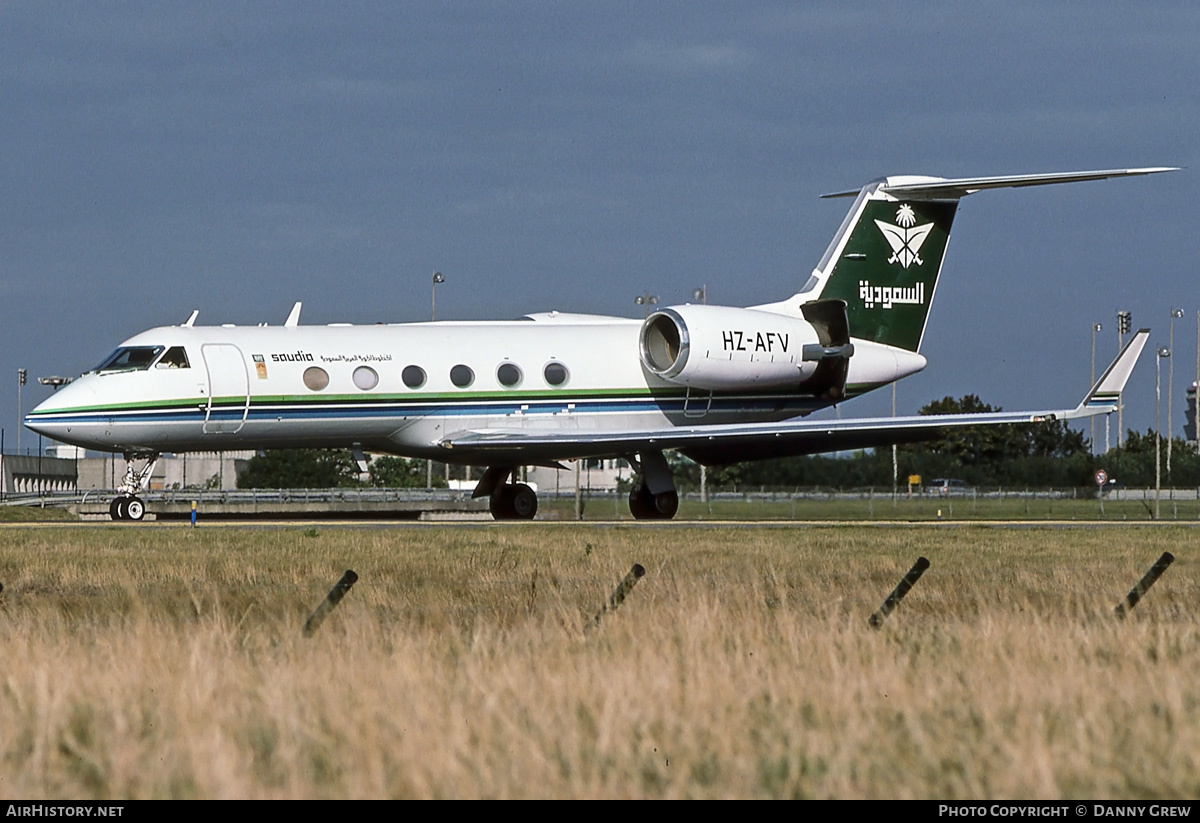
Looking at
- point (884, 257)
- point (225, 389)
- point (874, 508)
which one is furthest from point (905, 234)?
point (225, 389)

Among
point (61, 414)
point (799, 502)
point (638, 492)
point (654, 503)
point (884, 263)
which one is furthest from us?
point (799, 502)

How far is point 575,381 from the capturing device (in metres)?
34.5

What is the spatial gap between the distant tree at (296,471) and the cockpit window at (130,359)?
2011 inches

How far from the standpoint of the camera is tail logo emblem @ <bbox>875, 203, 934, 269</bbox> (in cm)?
3731

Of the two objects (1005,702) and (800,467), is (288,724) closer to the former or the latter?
(1005,702)

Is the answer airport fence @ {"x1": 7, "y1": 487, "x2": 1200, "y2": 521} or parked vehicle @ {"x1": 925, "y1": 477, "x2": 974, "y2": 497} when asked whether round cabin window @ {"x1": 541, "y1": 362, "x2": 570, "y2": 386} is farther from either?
parked vehicle @ {"x1": 925, "y1": 477, "x2": 974, "y2": 497}

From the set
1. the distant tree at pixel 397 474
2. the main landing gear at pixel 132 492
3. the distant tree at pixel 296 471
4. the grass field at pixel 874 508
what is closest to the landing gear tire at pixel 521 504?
the grass field at pixel 874 508

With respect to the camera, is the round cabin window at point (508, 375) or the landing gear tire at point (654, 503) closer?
the round cabin window at point (508, 375)

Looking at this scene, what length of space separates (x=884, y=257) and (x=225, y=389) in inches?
574

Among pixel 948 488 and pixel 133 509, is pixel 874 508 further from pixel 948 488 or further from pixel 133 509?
pixel 133 509

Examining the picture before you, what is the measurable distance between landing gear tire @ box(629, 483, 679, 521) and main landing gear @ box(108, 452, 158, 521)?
32.2 feet

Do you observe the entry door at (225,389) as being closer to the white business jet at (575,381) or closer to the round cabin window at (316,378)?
the white business jet at (575,381)

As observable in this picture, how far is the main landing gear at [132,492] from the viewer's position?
105 ft

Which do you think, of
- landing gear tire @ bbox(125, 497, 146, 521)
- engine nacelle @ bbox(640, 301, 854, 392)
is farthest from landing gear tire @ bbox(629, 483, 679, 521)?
landing gear tire @ bbox(125, 497, 146, 521)
